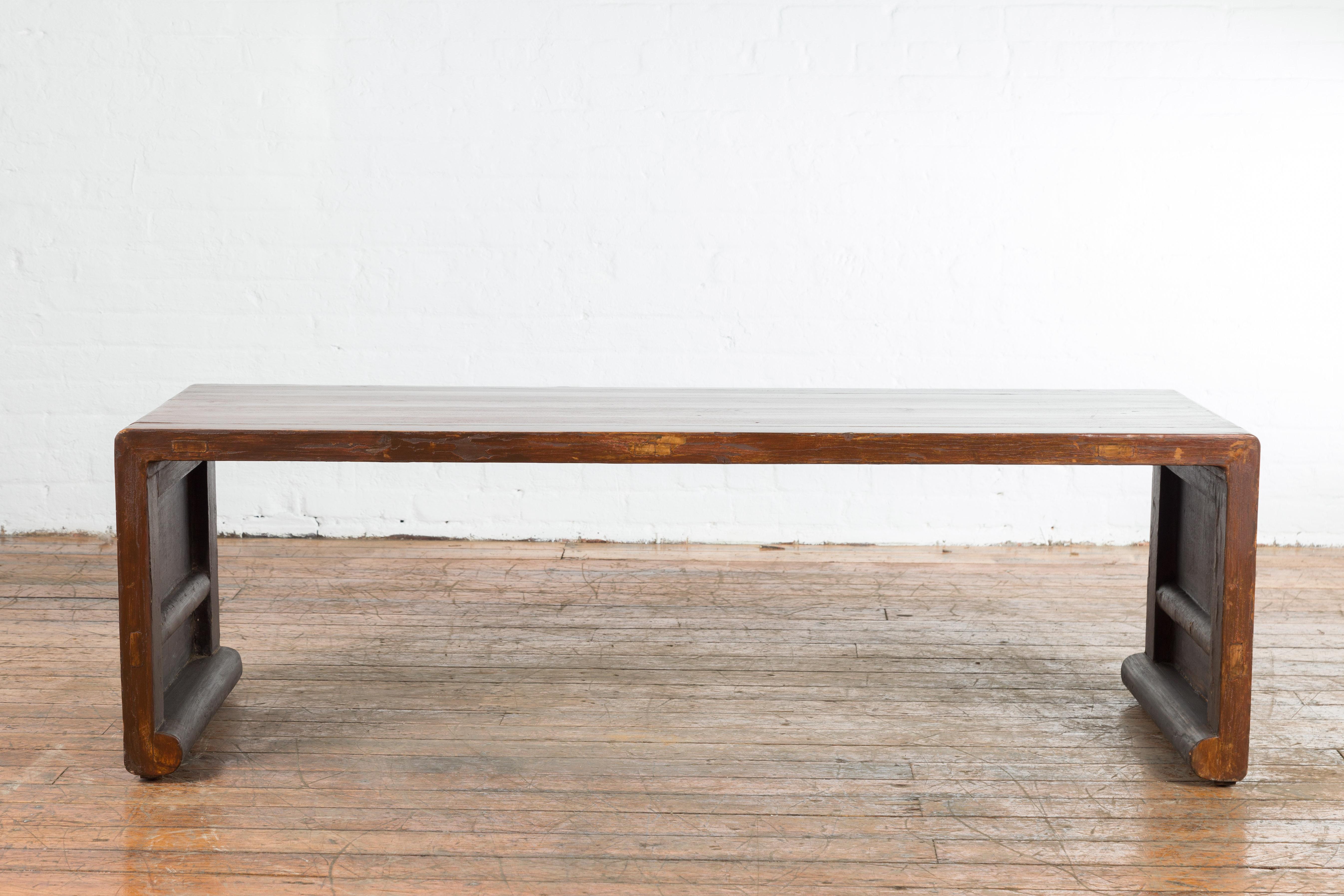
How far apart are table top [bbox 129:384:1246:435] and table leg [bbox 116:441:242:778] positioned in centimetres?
15

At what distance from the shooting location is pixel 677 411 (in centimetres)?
234

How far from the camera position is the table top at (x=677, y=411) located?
7.00 feet

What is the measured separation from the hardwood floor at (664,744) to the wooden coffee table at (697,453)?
0.13 meters

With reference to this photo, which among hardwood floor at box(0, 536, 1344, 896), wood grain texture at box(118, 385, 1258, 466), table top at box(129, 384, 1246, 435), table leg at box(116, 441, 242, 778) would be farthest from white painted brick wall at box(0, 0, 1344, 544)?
wood grain texture at box(118, 385, 1258, 466)

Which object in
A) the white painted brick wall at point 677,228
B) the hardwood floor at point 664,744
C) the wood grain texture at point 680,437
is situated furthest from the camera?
the white painted brick wall at point 677,228

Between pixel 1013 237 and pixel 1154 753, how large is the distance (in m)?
2.00

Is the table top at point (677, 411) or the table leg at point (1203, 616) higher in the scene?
the table top at point (677, 411)

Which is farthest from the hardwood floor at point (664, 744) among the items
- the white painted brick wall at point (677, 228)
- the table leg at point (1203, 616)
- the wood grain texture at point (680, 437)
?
the wood grain texture at point (680, 437)

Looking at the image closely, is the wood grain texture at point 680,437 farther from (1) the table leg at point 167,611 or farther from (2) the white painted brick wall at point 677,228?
(2) the white painted brick wall at point 677,228

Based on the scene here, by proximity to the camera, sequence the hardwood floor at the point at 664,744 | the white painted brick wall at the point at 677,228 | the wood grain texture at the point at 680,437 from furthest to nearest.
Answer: the white painted brick wall at the point at 677,228, the wood grain texture at the point at 680,437, the hardwood floor at the point at 664,744

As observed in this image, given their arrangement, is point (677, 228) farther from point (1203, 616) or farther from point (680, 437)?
point (1203, 616)

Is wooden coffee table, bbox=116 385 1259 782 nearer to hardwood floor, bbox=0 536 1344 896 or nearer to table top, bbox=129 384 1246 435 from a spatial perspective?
table top, bbox=129 384 1246 435

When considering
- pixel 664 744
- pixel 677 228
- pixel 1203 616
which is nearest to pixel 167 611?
pixel 664 744

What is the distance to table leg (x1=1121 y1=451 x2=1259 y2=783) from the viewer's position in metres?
2.10
